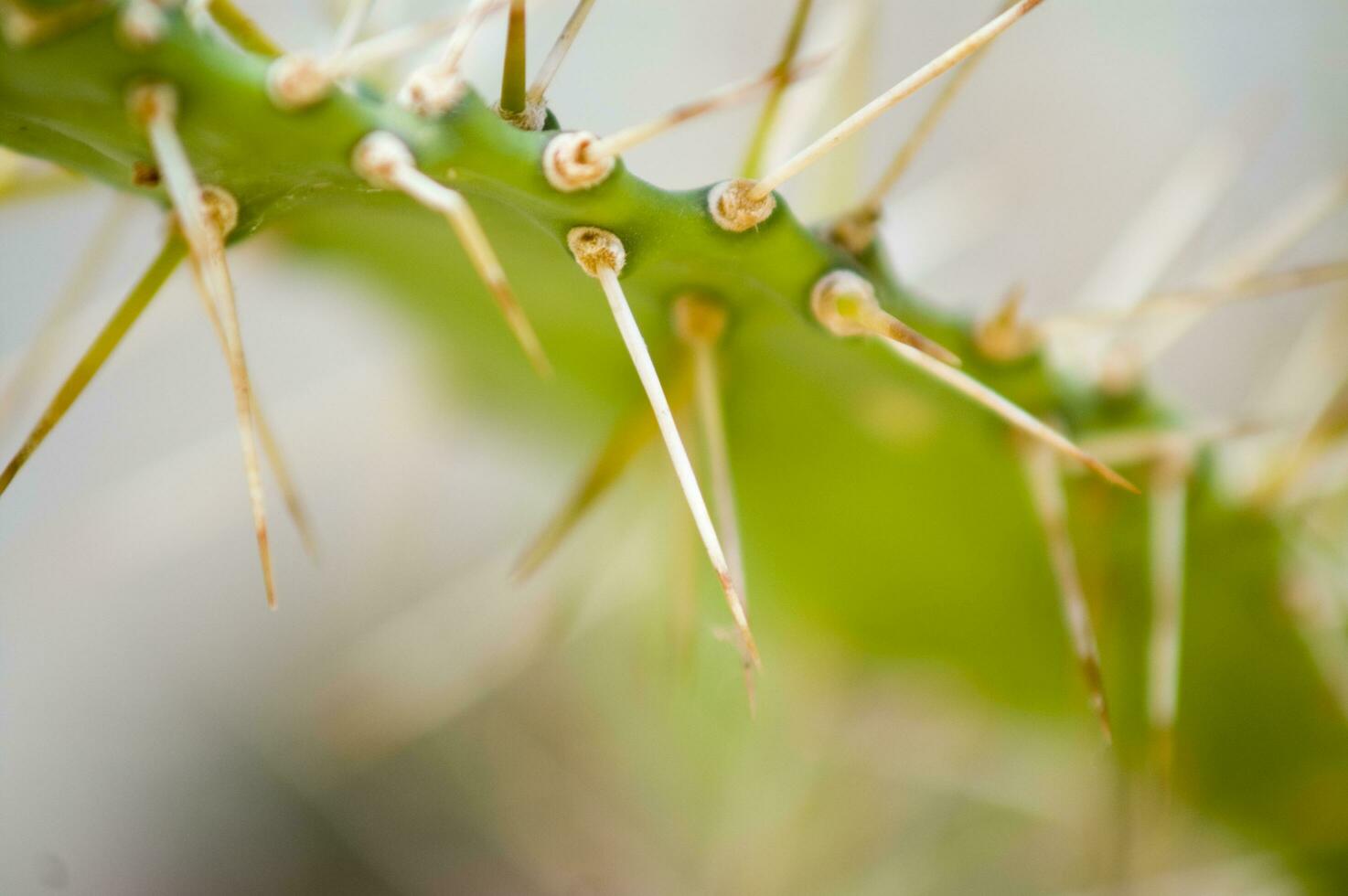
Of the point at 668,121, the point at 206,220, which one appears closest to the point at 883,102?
the point at 668,121

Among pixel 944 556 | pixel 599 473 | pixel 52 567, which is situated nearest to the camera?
pixel 599 473

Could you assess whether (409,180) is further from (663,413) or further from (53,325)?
(53,325)

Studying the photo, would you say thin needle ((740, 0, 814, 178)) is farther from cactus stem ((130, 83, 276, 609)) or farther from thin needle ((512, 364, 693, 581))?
cactus stem ((130, 83, 276, 609))


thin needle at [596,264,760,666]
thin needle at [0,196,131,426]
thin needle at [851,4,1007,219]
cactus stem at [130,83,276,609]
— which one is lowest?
thin needle at [596,264,760,666]

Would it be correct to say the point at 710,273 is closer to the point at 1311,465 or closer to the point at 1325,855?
the point at 1311,465

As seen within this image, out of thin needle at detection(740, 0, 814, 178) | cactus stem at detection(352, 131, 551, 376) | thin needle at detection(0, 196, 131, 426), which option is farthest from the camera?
thin needle at detection(0, 196, 131, 426)

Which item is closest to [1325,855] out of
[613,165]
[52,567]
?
[613,165]

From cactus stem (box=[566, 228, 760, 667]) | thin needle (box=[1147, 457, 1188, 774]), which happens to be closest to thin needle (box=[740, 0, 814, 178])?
cactus stem (box=[566, 228, 760, 667])
